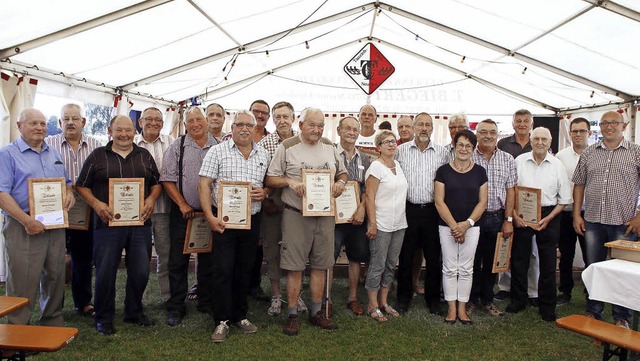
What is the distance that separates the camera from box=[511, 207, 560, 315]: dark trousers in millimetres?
4090

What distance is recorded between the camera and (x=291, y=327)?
3639 millimetres

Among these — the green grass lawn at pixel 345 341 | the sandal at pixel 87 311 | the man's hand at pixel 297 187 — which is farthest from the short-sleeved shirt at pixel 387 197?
the sandal at pixel 87 311

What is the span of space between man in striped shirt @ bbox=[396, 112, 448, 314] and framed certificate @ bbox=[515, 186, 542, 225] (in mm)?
787

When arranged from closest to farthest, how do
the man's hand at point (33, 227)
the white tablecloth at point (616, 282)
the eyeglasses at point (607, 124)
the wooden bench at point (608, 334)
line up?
the wooden bench at point (608, 334) → the white tablecloth at point (616, 282) → the man's hand at point (33, 227) → the eyeglasses at point (607, 124)

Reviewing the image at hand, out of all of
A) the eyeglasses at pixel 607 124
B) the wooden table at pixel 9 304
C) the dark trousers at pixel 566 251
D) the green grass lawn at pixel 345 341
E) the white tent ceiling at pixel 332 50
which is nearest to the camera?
the wooden table at pixel 9 304

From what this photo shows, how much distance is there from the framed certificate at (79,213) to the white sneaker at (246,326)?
159cm

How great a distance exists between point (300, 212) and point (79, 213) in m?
1.93

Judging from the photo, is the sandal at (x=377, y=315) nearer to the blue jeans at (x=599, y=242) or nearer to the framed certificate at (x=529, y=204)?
the framed certificate at (x=529, y=204)

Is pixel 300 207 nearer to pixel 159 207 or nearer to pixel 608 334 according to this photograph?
pixel 159 207

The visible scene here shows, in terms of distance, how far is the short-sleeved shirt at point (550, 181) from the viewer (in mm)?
4105

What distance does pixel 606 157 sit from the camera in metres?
3.82

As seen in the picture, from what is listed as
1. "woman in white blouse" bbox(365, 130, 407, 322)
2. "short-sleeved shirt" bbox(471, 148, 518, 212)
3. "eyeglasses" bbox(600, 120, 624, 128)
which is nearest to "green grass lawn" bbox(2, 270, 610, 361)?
"woman in white blouse" bbox(365, 130, 407, 322)

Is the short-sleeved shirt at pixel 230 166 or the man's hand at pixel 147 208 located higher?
the short-sleeved shirt at pixel 230 166

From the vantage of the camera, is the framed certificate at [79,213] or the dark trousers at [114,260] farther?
the framed certificate at [79,213]
